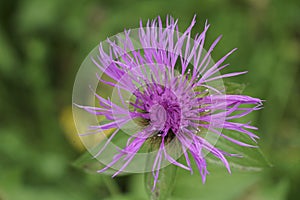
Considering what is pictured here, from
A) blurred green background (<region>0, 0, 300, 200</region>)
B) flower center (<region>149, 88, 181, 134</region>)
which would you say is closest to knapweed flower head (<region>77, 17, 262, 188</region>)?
flower center (<region>149, 88, 181, 134</region>)

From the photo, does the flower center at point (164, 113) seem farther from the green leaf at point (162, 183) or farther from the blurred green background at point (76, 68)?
the blurred green background at point (76, 68)

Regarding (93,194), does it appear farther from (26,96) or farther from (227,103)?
(227,103)

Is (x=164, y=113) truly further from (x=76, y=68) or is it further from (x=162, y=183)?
(x=76, y=68)

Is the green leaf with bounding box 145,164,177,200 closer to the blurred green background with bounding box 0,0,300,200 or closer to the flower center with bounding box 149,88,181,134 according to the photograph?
the flower center with bounding box 149,88,181,134

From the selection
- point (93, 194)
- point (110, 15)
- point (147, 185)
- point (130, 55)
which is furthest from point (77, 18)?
point (147, 185)

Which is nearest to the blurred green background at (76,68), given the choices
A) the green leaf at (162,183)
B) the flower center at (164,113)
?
the green leaf at (162,183)

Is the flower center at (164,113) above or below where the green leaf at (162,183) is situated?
above

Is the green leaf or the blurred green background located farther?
the blurred green background
